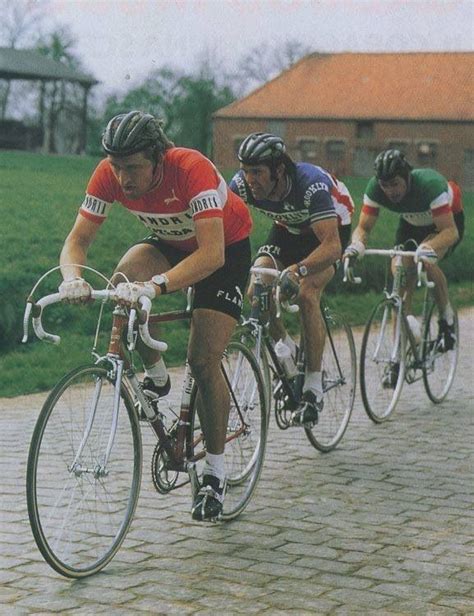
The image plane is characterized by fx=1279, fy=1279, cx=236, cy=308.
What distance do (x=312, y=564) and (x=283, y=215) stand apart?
2.78m

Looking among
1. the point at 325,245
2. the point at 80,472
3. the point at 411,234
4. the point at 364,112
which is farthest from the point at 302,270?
the point at 364,112

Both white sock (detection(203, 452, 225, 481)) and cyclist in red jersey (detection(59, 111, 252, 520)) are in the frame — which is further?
white sock (detection(203, 452, 225, 481))

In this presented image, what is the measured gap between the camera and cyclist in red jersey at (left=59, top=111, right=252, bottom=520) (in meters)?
5.54

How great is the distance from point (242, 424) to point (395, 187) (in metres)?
3.45

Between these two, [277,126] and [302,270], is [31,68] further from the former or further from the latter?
[302,270]

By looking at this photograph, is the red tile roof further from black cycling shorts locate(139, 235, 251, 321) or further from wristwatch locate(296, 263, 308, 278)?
black cycling shorts locate(139, 235, 251, 321)

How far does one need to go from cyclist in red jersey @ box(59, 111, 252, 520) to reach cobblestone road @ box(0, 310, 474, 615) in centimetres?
42

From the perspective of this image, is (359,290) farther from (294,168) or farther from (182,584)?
(182,584)

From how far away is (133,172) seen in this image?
5.62 metres

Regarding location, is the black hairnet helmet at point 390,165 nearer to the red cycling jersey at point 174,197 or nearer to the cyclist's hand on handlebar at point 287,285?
the cyclist's hand on handlebar at point 287,285

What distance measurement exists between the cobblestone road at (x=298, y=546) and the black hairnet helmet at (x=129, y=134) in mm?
1840

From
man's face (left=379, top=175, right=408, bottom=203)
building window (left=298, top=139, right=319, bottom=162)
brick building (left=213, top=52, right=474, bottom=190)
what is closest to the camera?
man's face (left=379, top=175, right=408, bottom=203)

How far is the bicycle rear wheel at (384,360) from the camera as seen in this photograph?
974 cm

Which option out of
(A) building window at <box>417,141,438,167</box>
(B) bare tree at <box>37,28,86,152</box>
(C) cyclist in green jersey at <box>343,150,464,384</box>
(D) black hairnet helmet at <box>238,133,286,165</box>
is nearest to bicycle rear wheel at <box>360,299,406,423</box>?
(C) cyclist in green jersey at <box>343,150,464,384</box>
